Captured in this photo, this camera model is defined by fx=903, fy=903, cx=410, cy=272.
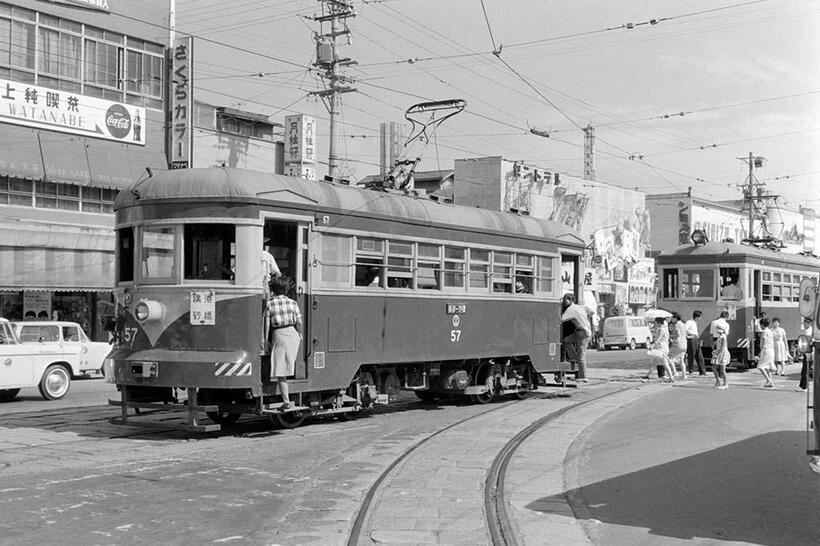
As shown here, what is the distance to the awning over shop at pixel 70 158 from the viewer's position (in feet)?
80.2

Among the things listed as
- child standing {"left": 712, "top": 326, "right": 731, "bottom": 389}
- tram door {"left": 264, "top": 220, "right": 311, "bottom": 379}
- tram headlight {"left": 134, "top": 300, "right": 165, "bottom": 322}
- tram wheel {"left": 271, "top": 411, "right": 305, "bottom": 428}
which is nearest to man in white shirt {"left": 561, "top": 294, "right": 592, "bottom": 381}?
child standing {"left": 712, "top": 326, "right": 731, "bottom": 389}

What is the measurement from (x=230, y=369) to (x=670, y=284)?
59.2ft

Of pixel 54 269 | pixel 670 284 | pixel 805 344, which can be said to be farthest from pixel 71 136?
pixel 805 344

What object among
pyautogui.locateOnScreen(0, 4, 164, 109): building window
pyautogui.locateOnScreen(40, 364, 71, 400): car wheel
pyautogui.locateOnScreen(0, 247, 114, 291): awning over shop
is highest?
pyautogui.locateOnScreen(0, 4, 164, 109): building window

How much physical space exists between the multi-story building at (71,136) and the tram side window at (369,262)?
42.1ft

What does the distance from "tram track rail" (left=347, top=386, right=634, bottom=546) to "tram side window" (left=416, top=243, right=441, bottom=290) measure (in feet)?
6.99

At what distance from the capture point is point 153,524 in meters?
6.80

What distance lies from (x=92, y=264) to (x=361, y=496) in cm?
2046

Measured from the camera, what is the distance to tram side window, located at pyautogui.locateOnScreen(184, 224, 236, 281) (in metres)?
11.2

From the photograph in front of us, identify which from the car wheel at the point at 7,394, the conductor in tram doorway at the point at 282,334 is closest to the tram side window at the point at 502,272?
the conductor in tram doorway at the point at 282,334

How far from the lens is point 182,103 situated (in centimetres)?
2748

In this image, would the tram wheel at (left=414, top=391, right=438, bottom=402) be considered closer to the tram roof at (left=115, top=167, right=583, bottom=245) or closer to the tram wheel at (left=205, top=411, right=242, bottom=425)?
the tram roof at (left=115, top=167, right=583, bottom=245)

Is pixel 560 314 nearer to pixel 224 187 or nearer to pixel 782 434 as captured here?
pixel 782 434

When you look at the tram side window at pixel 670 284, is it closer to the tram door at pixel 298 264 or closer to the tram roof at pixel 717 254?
the tram roof at pixel 717 254
